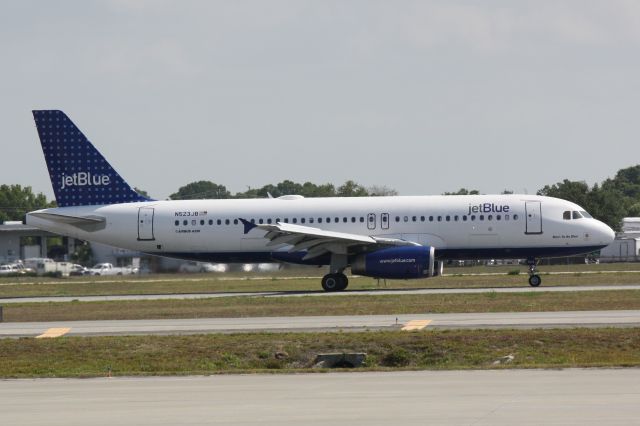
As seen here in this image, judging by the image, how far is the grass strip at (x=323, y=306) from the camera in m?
32.8

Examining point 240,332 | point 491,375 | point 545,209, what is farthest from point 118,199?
point 491,375

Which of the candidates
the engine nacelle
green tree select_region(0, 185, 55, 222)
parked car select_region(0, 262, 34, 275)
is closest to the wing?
the engine nacelle

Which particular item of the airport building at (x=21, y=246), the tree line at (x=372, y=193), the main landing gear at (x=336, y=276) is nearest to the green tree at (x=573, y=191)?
the tree line at (x=372, y=193)

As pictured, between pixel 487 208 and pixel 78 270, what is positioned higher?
pixel 487 208

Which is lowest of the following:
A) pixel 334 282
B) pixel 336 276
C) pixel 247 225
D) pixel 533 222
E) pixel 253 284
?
pixel 253 284

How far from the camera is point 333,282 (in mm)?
45031

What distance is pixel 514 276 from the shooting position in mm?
54844

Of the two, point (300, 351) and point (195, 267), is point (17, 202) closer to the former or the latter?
point (195, 267)

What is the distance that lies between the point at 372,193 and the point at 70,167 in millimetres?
74460

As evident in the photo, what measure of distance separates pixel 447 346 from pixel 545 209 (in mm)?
22565

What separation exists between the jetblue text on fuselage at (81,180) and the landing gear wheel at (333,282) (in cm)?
1097

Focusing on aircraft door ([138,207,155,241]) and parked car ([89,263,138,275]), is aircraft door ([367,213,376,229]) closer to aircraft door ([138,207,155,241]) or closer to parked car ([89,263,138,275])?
aircraft door ([138,207,155,241])

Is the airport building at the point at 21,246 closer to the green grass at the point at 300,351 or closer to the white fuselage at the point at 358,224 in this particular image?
the white fuselage at the point at 358,224

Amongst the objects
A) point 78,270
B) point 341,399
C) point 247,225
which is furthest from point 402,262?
point 78,270
